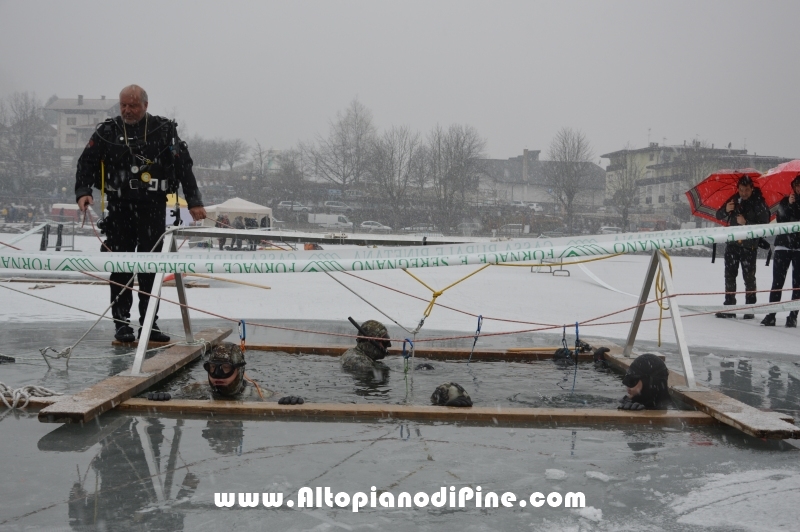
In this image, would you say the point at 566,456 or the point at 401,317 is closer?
the point at 566,456

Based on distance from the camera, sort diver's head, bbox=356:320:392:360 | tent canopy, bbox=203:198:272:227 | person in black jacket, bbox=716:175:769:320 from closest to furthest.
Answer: diver's head, bbox=356:320:392:360, person in black jacket, bbox=716:175:769:320, tent canopy, bbox=203:198:272:227

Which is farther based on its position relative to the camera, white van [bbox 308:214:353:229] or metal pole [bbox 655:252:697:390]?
white van [bbox 308:214:353:229]

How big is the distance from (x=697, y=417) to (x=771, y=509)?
138cm

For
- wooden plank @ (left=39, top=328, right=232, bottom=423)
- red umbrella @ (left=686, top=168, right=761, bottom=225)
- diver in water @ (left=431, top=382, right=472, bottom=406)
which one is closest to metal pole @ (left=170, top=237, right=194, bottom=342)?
wooden plank @ (left=39, top=328, right=232, bottom=423)

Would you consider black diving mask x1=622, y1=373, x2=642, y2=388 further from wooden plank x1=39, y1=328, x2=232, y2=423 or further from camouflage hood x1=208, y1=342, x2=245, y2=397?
wooden plank x1=39, y1=328, x2=232, y2=423

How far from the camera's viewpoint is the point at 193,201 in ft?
21.2

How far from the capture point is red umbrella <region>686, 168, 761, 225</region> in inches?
461

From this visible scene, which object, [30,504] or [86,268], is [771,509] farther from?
[86,268]

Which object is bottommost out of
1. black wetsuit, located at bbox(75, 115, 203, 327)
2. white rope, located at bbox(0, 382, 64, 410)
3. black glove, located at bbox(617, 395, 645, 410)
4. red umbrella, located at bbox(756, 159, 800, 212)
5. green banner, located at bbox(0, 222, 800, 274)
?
white rope, located at bbox(0, 382, 64, 410)

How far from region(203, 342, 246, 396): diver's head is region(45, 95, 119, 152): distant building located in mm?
98785

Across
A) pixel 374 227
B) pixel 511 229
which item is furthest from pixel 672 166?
pixel 374 227

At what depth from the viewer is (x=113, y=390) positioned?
4309 mm

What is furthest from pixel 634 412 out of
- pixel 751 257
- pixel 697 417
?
pixel 751 257

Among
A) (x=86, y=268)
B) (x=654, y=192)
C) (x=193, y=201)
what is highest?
(x=654, y=192)
